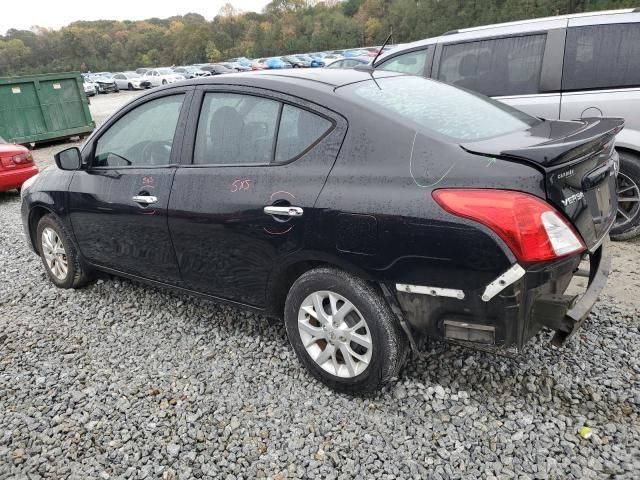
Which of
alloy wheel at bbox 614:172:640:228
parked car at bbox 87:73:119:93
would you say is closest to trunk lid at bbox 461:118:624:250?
alloy wheel at bbox 614:172:640:228

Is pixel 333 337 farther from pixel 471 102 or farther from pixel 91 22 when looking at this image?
pixel 91 22

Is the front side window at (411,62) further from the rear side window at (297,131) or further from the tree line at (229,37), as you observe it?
the tree line at (229,37)

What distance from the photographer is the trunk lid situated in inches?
82.5

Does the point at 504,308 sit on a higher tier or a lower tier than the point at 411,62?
lower

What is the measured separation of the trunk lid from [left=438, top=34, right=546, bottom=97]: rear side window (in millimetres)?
1987

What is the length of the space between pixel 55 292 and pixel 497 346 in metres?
3.74

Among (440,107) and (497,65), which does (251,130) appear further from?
(497,65)

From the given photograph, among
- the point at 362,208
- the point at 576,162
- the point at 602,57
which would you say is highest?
the point at 602,57

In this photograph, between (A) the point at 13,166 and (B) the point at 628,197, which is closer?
(B) the point at 628,197

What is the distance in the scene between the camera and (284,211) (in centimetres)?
260

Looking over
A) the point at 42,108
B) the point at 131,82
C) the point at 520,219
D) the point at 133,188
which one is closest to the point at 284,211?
the point at 520,219

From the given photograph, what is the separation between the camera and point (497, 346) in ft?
7.30

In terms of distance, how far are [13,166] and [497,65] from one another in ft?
24.1

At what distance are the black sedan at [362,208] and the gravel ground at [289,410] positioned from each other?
0.97 ft
